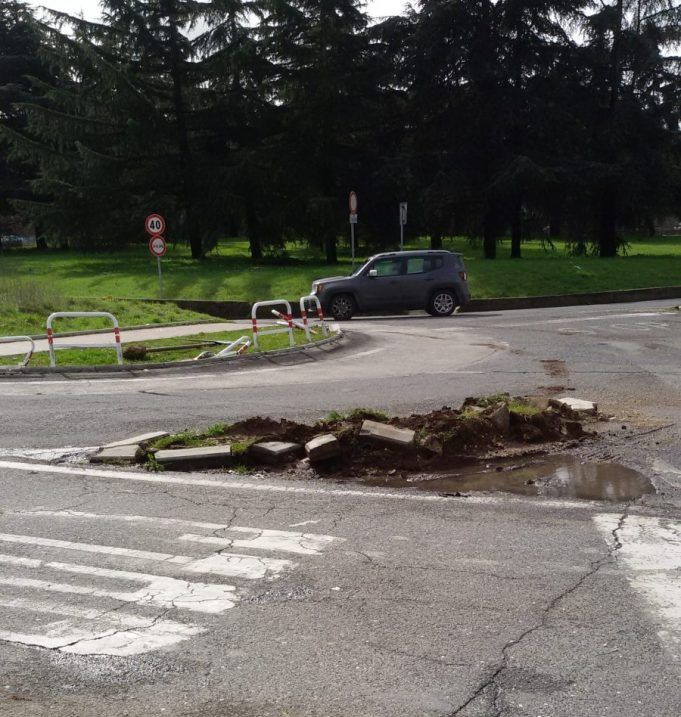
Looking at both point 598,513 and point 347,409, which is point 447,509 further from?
point 347,409

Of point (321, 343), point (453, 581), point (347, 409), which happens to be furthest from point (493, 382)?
point (453, 581)

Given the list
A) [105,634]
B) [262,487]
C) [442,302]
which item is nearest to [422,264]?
[442,302]

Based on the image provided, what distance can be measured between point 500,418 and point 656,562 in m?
3.22

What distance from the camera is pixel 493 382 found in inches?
459

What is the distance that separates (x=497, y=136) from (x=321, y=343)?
85.4ft

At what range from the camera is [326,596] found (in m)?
4.46

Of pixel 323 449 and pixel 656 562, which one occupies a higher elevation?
pixel 323 449

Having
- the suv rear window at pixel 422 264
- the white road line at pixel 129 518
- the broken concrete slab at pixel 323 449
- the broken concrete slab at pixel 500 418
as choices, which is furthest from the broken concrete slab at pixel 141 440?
the suv rear window at pixel 422 264

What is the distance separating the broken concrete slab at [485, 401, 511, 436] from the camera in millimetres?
7969

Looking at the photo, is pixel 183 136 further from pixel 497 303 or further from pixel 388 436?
pixel 388 436

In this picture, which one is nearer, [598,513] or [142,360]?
[598,513]

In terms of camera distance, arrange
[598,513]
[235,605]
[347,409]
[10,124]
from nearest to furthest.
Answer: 1. [235,605]
2. [598,513]
3. [347,409]
4. [10,124]

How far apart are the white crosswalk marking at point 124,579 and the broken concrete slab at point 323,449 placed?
1653 mm

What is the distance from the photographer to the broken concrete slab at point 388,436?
741cm
